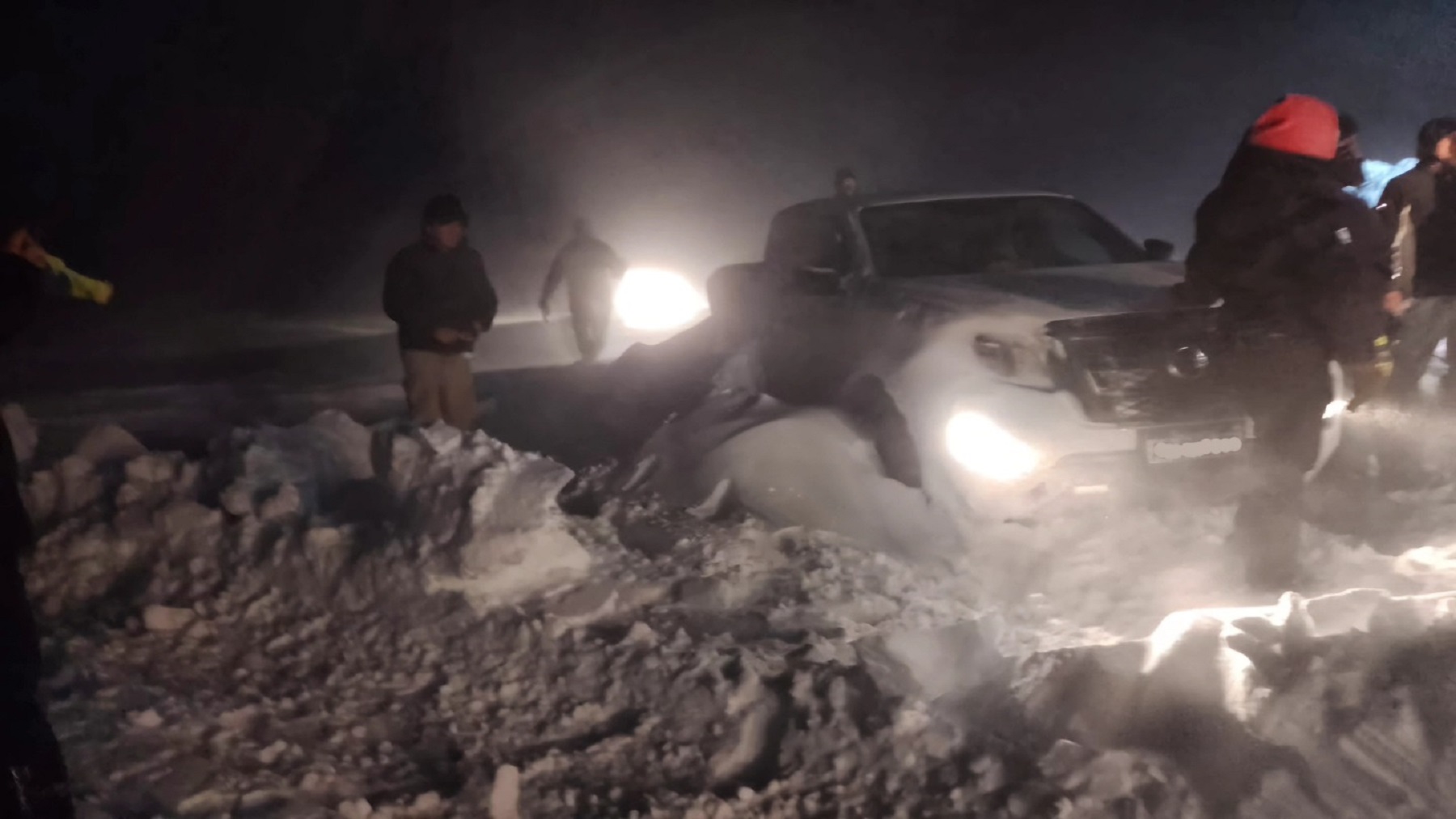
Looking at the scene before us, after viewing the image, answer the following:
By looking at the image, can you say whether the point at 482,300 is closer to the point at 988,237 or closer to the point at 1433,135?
the point at 988,237

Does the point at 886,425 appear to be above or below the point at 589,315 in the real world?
below

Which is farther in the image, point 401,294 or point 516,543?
point 401,294

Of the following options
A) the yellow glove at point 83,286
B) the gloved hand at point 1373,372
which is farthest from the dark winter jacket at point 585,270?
the gloved hand at point 1373,372

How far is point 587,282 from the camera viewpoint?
11.9 m

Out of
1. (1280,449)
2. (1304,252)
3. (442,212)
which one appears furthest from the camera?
(442,212)

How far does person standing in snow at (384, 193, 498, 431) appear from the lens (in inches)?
255

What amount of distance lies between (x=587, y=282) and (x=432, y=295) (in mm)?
5416

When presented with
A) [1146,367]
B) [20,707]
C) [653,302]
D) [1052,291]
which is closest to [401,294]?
[1052,291]

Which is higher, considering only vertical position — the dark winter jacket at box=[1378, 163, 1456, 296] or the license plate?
the dark winter jacket at box=[1378, 163, 1456, 296]

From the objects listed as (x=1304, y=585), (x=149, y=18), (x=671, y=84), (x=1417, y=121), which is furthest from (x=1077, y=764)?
(x=149, y=18)

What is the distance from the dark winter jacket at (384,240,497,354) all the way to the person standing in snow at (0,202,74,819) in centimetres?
286

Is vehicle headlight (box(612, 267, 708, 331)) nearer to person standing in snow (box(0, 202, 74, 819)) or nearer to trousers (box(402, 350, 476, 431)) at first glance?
trousers (box(402, 350, 476, 431))

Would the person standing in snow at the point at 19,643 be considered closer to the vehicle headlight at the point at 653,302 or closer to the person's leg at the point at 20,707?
the person's leg at the point at 20,707

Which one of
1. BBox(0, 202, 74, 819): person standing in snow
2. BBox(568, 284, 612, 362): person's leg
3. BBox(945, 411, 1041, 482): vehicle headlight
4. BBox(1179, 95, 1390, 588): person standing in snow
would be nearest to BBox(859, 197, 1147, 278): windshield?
BBox(945, 411, 1041, 482): vehicle headlight
